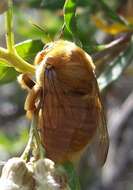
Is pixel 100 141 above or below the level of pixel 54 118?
below

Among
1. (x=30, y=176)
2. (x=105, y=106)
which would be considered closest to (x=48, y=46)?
(x=30, y=176)

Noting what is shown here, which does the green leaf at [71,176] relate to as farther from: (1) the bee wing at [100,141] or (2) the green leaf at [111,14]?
(2) the green leaf at [111,14]

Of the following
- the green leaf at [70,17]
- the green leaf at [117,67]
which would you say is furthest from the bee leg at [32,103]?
the green leaf at [117,67]

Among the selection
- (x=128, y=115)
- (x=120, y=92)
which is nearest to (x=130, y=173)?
(x=120, y=92)

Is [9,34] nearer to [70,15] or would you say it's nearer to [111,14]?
[70,15]

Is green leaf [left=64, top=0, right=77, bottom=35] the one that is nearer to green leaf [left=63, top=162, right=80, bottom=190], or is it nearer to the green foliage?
the green foliage

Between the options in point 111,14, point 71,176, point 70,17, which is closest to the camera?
point 71,176

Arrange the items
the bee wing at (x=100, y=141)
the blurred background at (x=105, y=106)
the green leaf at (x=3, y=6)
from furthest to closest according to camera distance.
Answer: the blurred background at (x=105, y=106), the bee wing at (x=100, y=141), the green leaf at (x=3, y=6)
